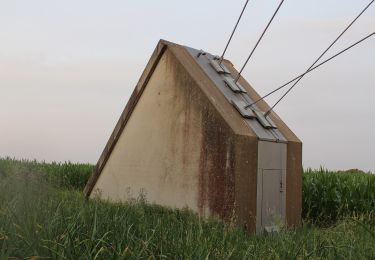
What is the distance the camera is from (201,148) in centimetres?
540

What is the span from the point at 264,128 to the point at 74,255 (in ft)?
11.8

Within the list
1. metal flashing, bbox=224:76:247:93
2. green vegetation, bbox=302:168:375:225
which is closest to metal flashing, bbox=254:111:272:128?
metal flashing, bbox=224:76:247:93

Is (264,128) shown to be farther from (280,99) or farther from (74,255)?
(74,255)

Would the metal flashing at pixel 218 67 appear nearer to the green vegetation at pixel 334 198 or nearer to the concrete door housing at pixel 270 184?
the concrete door housing at pixel 270 184

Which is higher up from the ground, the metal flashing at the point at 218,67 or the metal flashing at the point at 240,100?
the metal flashing at the point at 218,67

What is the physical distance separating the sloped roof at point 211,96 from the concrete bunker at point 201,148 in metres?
0.01

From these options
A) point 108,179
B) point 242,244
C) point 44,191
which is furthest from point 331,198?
point 44,191

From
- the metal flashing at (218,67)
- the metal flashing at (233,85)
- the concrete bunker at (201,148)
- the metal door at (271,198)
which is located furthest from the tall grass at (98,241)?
the metal flashing at (218,67)

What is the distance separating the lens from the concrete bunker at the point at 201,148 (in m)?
5.20

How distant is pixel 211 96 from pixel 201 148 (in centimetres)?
60

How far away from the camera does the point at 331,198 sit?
9039mm

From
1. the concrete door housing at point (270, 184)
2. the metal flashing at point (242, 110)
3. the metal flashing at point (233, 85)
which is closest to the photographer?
the concrete door housing at point (270, 184)

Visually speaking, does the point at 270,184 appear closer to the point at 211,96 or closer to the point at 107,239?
the point at 211,96

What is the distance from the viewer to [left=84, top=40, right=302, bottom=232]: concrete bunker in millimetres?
5195
